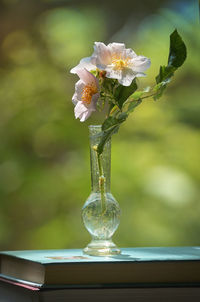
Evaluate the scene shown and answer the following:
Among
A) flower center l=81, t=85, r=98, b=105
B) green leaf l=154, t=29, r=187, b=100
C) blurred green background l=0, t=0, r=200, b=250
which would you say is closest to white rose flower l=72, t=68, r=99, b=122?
flower center l=81, t=85, r=98, b=105

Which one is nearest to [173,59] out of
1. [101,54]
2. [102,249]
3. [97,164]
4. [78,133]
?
[101,54]

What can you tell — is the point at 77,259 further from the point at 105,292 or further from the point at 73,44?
the point at 73,44

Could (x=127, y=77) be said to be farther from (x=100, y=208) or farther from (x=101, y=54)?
(x=100, y=208)

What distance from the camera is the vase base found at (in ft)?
3.54

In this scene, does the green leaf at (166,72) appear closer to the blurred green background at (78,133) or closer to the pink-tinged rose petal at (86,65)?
the pink-tinged rose petal at (86,65)

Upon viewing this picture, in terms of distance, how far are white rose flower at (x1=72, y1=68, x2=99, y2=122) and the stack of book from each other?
267 millimetres

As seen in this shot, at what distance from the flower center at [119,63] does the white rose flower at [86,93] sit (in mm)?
43

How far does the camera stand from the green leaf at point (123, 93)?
3.50 ft

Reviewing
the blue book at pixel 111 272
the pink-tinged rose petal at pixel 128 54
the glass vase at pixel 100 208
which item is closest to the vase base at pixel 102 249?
the glass vase at pixel 100 208

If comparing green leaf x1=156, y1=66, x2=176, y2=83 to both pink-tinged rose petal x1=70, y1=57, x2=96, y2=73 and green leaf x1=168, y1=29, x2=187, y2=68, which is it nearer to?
green leaf x1=168, y1=29, x2=187, y2=68

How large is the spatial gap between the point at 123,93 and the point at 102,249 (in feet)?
0.93

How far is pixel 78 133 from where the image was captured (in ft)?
8.15

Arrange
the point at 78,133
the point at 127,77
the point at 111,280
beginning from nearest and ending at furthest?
1. the point at 111,280
2. the point at 127,77
3. the point at 78,133

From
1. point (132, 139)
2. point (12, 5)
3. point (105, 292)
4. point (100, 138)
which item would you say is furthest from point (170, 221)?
point (105, 292)
